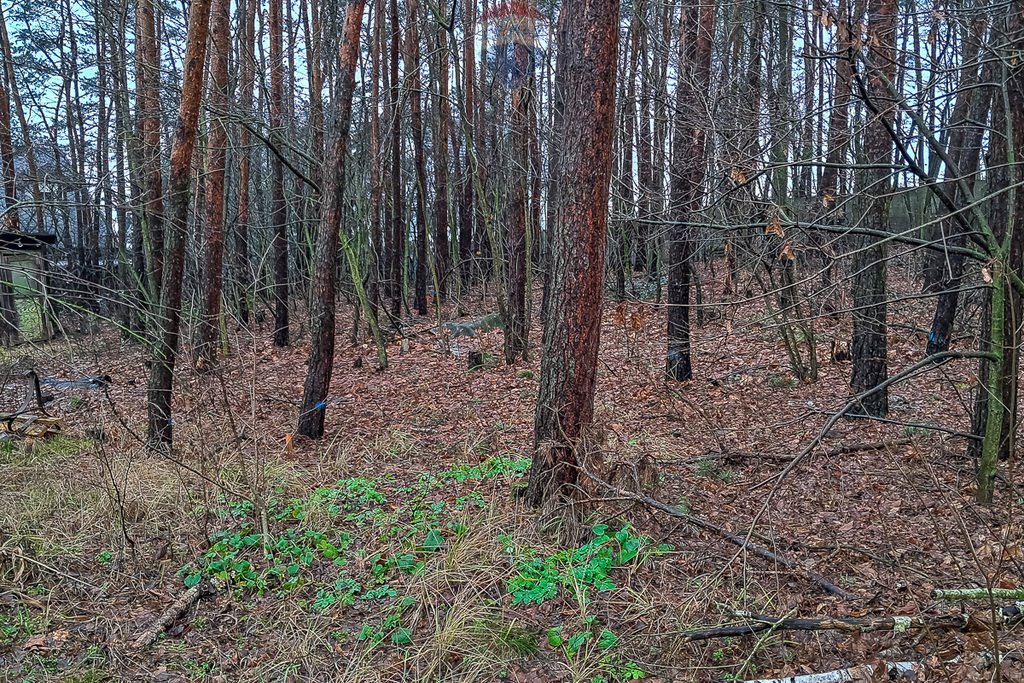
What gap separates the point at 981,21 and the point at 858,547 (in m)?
3.97

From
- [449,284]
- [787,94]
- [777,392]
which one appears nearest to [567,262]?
[777,392]

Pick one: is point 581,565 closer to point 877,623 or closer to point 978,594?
point 877,623

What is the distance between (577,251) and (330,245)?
13.6 feet

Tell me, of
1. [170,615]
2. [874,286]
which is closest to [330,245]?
[170,615]

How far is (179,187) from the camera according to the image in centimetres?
Answer: 746

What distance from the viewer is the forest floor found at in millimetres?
3963

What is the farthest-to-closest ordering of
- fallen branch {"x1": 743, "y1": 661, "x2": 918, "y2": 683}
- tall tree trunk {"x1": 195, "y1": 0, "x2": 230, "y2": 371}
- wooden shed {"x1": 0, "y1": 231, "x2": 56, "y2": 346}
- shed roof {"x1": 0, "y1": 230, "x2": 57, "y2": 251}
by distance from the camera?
tall tree trunk {"x1": 195, "y1": 0, "x2": 230, "y2": 371} → shed roof {"x1": 0, "y1": 230, "x2": 57, "y2": 251} → wooden shed {"x1": 0, "y1": 231, "x2": 56, "y2": 346} → fallen branch {"x1": 743, "y1": 661, "x2": 918, "y2": 683}

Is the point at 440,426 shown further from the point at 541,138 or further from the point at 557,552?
the point at 541,138

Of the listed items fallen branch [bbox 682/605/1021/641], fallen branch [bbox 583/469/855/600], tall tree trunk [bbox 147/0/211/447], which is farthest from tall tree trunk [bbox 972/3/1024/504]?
tall tree trunk [bbox 147/0/211/447]

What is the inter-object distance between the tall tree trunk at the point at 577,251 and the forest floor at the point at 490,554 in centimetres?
27

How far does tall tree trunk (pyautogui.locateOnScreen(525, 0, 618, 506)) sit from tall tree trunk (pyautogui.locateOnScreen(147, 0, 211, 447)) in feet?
13.9

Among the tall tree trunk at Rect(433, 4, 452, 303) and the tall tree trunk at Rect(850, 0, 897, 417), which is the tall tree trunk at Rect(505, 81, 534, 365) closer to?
the tall tree trunk at Rect(433, 4, 452, 303)

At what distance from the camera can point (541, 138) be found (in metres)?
12.3

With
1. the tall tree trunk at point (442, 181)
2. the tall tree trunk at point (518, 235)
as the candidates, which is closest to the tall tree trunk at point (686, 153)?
the tall tree trunk at point (518, 235)
